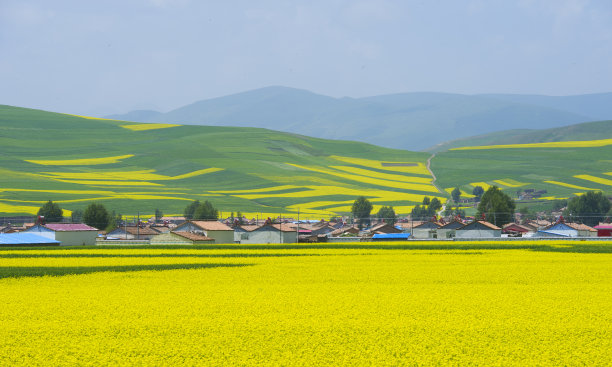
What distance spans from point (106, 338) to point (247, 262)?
31.4 m

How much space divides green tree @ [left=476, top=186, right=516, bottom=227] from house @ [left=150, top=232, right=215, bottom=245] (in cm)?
6756

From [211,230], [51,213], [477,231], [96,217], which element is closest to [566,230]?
[477,231]

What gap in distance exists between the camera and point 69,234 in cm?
9300

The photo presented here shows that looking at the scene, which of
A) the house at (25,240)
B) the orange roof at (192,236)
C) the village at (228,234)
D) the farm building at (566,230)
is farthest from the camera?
the farm building at (566,230)

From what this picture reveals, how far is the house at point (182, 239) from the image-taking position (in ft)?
292

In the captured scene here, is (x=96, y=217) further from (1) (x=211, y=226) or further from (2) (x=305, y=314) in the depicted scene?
(2) (x=305, y=314)

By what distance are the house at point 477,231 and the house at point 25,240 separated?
6121 centimetres

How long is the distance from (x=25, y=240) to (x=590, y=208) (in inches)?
5382

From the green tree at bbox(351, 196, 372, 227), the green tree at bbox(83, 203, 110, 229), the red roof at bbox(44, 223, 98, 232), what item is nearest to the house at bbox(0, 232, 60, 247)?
the red roof at bbox(44, 223, 98, 232)

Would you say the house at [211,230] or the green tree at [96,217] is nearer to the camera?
the house at [211,230]

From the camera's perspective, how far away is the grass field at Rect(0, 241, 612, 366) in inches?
717

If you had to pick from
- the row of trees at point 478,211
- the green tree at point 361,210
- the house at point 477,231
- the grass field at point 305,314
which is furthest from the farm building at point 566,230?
the grass field at point 305,314

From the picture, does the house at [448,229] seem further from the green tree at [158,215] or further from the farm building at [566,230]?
the green tree at [158,215]

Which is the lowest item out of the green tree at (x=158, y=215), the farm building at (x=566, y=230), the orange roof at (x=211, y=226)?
the farm building at (x=566, y=230)
